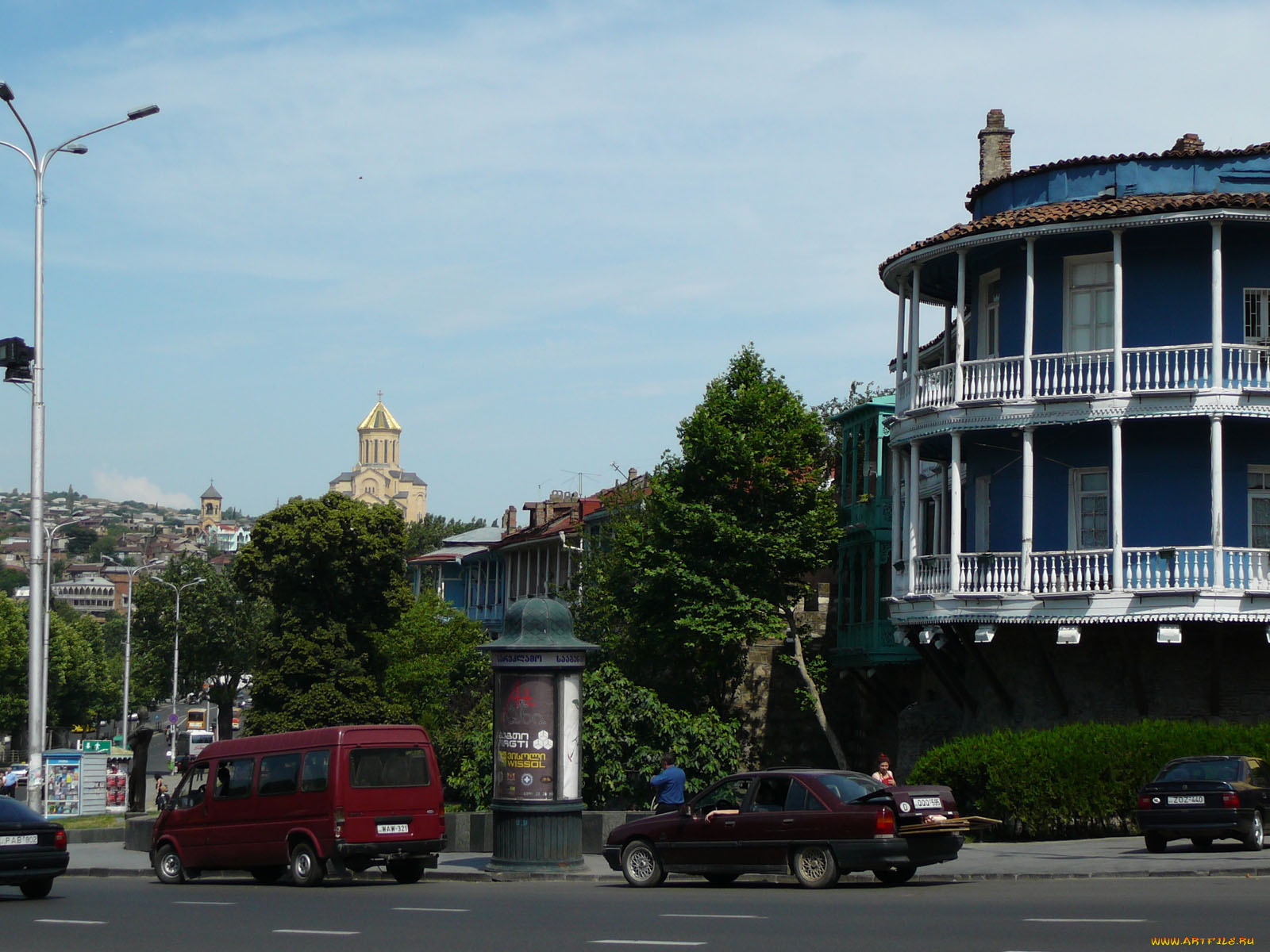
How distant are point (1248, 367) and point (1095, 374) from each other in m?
2.67

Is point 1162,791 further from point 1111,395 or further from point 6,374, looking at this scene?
point 6,374

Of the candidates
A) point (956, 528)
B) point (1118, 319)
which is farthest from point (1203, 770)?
point (1118, 319)

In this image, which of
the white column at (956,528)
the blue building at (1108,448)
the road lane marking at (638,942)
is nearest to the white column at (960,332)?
the blue building at (1108,448)

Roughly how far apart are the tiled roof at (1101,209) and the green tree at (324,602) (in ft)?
107

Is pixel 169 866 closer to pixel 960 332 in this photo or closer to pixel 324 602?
pixel 960 332

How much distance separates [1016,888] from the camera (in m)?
18.4

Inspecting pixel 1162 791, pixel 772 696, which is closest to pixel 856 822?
pixel 1162 791

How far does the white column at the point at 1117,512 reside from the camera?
29734 mm

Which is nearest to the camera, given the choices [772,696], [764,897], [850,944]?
[850,944]

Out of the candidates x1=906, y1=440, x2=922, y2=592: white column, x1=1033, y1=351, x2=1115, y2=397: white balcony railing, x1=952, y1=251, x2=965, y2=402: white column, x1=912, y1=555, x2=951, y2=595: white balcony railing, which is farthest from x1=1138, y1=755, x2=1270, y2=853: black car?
x1=952, y1=251, x2=965, y2=402: white column

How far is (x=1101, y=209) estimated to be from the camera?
3075 centimetres

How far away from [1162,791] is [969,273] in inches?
609

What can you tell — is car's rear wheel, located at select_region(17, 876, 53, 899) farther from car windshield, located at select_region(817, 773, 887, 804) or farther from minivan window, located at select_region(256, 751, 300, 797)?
car windshield, located at select_region(817, 773, 887, 804)

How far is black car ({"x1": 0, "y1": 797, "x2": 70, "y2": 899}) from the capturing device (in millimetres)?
19875
